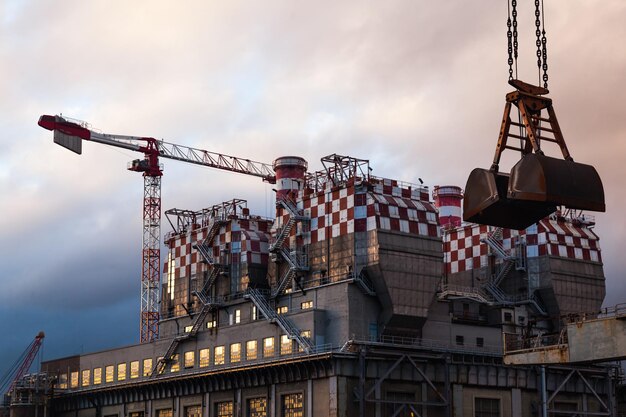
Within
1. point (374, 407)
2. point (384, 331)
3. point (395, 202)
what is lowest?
point (374, 407)

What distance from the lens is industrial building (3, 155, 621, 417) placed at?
3871 inches

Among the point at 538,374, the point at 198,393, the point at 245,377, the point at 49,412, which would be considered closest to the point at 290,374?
the point at 245,377

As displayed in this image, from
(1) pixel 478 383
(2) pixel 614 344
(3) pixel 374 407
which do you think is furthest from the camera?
(1) pixel 478 383

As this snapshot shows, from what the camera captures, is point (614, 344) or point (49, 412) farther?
point (49, 412)

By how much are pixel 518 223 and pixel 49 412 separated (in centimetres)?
9691

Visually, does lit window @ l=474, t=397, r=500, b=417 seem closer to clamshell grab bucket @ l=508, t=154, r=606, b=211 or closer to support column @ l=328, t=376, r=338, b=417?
support column @ l=328, t=376, r=338, b=417

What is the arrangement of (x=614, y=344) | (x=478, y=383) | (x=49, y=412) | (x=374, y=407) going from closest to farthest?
(x=614, y=344) < (x=374, y=407) < (x=478, y=383) < (x=49, y=412)

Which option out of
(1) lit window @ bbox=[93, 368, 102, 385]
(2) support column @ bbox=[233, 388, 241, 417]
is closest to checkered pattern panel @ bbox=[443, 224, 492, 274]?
(2) support column @ bbox=[233, 388, 241, 417]

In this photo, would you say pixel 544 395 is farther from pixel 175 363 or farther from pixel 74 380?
pixel 74 380

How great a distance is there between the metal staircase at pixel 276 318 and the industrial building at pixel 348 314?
21 centimetres

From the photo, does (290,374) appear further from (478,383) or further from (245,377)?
(478,383)

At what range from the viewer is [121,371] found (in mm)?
125938

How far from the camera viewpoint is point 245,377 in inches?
4099

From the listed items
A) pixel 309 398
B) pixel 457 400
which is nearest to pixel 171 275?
pixel 309 398
